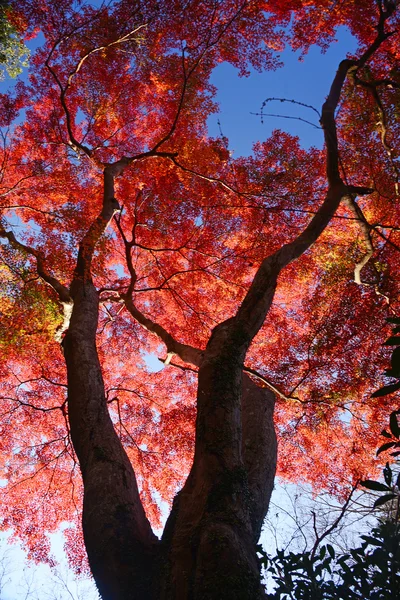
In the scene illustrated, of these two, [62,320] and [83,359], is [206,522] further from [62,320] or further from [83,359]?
[62,320]

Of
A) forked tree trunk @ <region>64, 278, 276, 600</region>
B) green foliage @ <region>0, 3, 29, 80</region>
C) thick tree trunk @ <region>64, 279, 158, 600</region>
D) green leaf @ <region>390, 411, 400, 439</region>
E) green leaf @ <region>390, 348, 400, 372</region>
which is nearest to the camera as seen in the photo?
green leaf @ <region>390, 348, 400, 372</region>

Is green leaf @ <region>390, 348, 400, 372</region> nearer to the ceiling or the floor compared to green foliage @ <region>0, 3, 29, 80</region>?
nearer to the floor

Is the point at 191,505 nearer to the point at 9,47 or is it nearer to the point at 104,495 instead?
the point at 104,495

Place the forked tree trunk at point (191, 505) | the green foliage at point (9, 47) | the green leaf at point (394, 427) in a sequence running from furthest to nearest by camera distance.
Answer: the green foliage at point (9, 47), the forked tree trunk at point (191, 505), the green leaf at point (394, 427)

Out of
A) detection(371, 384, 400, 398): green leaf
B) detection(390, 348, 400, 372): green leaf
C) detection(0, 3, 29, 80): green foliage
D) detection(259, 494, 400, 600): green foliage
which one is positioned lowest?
detection(259, 494, 400, 600): green foliage

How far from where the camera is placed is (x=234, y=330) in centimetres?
435

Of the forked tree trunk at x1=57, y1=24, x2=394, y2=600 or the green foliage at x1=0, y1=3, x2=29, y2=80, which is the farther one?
the green foliage at x1=0, y1=3, x2=29, y2=80

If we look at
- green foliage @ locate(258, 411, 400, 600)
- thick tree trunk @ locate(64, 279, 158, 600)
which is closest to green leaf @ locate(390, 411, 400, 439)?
green foliage @ locate(258, 411, 400, 600)

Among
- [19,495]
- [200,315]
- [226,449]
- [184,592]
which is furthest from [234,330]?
[19,495]

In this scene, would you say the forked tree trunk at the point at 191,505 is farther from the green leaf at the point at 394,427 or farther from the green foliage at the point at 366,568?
the green leaf at the point at 394,427

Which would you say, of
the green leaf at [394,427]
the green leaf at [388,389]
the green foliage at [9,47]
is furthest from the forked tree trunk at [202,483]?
the green foliage at [9,47]

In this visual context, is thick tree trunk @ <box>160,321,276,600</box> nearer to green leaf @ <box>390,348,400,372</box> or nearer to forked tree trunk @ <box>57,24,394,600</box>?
forked tree trunk @ <box>57,24,394,600</box>

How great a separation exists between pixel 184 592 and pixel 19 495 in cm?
988

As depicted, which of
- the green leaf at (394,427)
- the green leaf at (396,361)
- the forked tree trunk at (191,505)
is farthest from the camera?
the forked tree trunk at (191,505)
